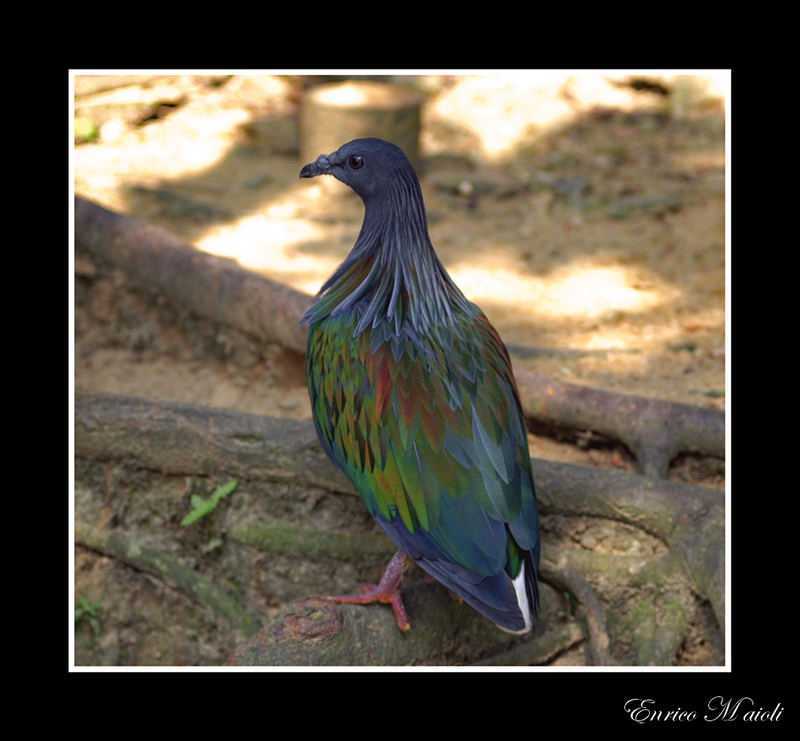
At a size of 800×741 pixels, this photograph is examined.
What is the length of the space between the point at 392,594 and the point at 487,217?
532cm

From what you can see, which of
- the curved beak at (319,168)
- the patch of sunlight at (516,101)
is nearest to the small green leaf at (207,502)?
the curved beak at (319,168)

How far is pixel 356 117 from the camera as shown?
8820 millimetres

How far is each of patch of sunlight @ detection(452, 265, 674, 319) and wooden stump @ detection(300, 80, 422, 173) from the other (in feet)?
6.82

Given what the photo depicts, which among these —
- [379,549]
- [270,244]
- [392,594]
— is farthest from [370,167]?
[270,244]

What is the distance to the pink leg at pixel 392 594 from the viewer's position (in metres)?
3.73

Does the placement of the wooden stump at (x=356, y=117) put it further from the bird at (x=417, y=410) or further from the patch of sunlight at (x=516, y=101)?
the bird at (x=417, y=410)

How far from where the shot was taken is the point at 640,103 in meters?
10.4

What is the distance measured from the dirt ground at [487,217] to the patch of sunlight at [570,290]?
0.06 ft

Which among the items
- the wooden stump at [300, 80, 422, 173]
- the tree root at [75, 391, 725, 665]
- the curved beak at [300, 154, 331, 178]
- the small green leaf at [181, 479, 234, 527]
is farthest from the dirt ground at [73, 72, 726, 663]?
the curved beak at [300, 154, 331, 178]

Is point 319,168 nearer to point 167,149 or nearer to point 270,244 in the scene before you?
point 270,244

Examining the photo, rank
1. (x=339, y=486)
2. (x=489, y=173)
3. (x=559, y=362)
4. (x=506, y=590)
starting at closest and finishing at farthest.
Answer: (x=506, y=590)
(x=339, y=486)
(x=559, y=362)
(x=489, y=173)

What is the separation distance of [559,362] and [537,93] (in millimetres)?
5216

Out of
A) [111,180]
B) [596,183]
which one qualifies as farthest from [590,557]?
[111,180]

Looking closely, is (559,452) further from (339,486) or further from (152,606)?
(152,606)
